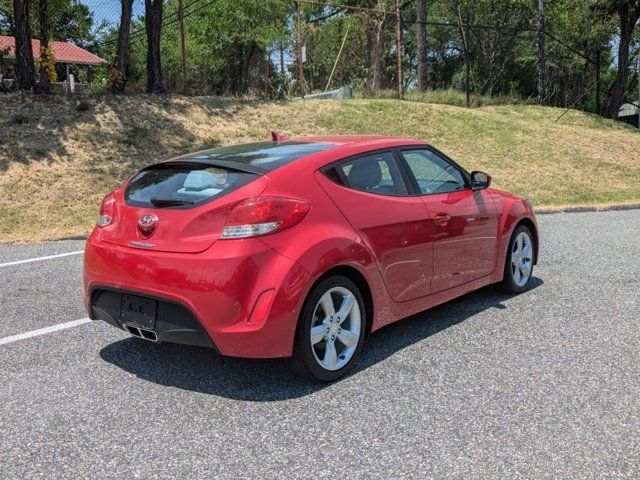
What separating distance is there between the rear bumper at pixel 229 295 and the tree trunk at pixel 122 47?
13543mm

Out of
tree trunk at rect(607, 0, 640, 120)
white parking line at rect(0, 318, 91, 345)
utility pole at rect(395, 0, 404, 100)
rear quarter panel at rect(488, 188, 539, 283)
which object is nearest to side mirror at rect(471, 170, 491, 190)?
rear quarter panel at rect(488, 188, 539, 283)

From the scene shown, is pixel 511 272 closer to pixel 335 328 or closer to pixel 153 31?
pixel 335 328

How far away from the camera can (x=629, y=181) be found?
1672cm

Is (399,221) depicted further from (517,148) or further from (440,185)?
(517,148)

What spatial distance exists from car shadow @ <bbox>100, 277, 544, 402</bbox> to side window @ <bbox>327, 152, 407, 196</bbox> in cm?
113

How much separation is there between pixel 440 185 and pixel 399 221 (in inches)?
34.9

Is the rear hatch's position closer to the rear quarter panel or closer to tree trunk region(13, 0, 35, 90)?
the rear quarter panel

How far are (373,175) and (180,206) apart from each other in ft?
4.71

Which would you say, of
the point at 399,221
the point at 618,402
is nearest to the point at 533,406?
the point at 618,402

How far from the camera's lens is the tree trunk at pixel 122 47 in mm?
15531

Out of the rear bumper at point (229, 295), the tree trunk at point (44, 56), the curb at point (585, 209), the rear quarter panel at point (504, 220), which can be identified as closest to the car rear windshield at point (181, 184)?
the rear bumper at point (229, 295)

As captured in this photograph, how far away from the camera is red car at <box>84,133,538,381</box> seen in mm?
3449

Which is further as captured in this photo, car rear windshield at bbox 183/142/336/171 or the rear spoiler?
car rear windshield at bbox 183/142/336/171

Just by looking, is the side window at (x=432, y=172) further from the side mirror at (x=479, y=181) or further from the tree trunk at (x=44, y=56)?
the tree trunk at (x=44, y=56)
